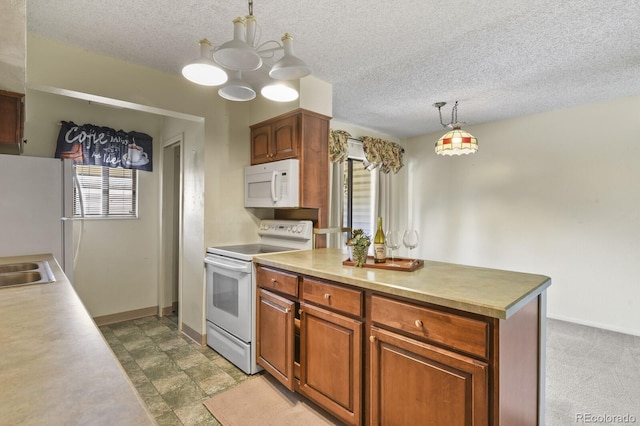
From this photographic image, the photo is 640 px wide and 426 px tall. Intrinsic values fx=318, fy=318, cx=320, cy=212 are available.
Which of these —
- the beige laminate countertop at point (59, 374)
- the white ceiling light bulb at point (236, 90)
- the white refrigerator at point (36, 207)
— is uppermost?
the white ceiling light bulb at point (236, 90)

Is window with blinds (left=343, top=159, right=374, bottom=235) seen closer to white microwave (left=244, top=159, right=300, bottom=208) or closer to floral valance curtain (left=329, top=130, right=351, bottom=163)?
floral valance curtain (left=329, top=130, right=351, bottom=163)

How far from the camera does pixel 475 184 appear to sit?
4.46 meters

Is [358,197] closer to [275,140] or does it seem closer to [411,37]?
[275,140]

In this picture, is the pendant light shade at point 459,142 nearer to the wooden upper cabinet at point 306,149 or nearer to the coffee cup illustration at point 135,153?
the wooden upper cabinet at point 306,149

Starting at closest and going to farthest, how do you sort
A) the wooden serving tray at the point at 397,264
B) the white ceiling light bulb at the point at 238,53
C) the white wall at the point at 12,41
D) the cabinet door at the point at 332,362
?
1. the white wall at the point at 12,41
2. the white ceiling light bulb at the point at 238,53
3. the cabinet door at the point at 332,362
4. the wooden serving tray at the point at 397,264

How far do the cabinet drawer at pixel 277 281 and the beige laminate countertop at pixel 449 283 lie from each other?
0.23ft

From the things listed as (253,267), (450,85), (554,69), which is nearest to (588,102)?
(554,69)

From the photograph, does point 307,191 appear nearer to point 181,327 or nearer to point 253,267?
point 253,267

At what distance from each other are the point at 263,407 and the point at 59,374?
1664mm

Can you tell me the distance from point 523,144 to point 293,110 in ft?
10.1

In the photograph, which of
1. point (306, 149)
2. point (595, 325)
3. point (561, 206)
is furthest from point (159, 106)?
point (595, 325)

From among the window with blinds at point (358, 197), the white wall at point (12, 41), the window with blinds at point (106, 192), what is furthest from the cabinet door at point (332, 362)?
the window with blinds at point (358, 197)

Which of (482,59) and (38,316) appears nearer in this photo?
(38,316)

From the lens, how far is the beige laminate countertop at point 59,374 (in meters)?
0.54
